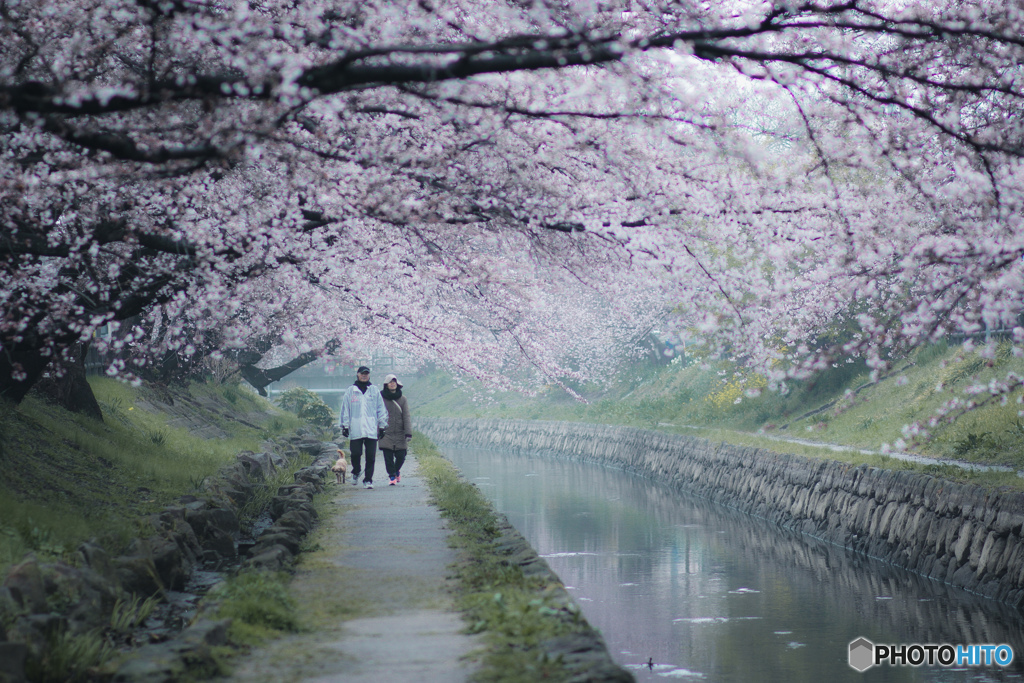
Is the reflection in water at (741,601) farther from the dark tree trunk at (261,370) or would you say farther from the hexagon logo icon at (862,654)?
the dark tree trunk at (261,370)

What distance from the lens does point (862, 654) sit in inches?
372

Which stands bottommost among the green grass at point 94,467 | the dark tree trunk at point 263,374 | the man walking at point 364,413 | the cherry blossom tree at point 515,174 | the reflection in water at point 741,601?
the reflection in water at point 741,601

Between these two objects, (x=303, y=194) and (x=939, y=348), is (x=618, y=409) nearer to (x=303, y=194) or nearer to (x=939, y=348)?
(x=939, y=348)

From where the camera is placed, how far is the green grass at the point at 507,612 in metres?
5.30

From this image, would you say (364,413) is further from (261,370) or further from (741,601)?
(261,370)

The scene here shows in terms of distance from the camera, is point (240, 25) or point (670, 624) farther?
point (670, 624)

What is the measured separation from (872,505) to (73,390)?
12869mm

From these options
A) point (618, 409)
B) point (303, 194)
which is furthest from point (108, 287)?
point (618, 409)

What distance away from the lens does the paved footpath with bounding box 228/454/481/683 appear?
5.44 meters

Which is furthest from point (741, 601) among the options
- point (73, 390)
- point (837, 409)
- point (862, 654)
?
point (73, 390)

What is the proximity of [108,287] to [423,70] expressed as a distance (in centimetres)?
715

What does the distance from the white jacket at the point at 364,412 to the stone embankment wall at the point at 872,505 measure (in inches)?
303

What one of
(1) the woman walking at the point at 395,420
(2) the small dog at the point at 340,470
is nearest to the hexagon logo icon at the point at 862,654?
(1) the woman walking at the point at 395,420

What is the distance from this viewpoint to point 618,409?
3600 centimetres
